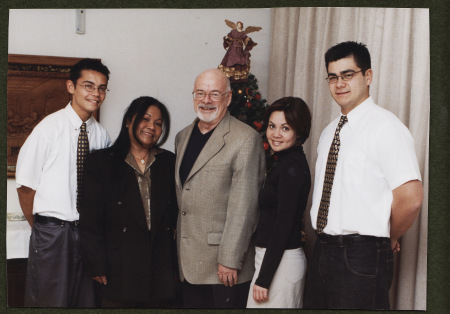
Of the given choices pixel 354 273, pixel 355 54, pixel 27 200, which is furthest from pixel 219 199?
pixel 27 200

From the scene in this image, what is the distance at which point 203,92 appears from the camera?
2457 millimetres

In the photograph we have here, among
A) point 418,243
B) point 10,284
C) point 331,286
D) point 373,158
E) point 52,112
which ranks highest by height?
point 52,112

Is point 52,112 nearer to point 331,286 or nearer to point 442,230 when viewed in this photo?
point 331,286

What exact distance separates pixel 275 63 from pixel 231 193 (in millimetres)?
1176

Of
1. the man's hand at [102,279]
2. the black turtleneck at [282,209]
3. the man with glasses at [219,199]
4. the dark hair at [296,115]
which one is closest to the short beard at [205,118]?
the man with glasses at [219,199]

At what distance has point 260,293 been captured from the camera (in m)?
2.23

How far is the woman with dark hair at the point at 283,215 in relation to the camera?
2174mm

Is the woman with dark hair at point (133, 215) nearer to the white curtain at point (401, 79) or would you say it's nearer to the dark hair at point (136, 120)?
the dark hair at point (136, 120)

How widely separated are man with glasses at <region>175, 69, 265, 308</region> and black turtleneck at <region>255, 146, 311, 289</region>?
4.8 inches

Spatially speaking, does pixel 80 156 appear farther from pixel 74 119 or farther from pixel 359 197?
pixel 359 197

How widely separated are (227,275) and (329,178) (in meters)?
0.72

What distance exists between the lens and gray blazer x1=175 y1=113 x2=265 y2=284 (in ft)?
7.68

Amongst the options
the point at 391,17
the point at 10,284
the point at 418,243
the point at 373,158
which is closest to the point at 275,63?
the point at 391,17

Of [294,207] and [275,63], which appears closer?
[294,207]
